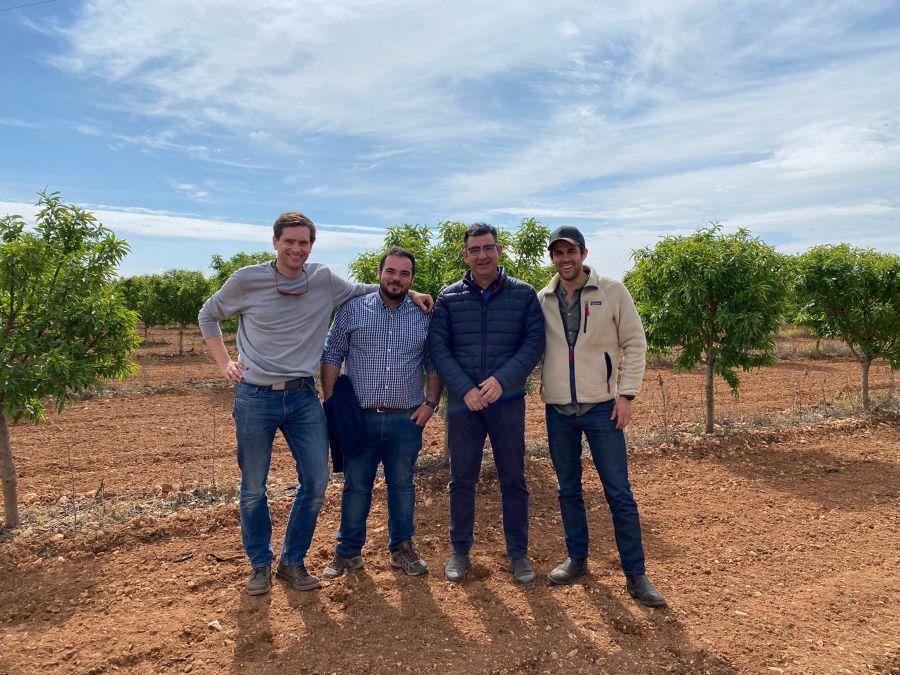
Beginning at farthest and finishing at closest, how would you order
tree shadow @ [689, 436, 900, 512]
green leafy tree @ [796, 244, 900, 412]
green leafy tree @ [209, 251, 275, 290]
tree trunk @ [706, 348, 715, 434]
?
green leafy tree @ [209, 251, 275, 290], green leafy tree @ [796, 244, 900, 412], tree trunk @ [706, 348, 715, 434], tree shadow @ [689, 436, 900, 512]

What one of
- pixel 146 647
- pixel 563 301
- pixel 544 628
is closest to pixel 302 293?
pixel 563 301

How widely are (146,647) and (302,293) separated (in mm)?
2159

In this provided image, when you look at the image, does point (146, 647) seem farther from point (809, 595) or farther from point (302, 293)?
point (809, 595)

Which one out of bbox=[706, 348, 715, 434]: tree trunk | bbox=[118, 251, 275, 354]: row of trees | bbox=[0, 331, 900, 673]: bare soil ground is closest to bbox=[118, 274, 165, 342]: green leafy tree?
bbox=[118, 251, 275, 354]: row of trees

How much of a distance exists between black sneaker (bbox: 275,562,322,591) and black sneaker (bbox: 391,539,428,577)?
1.79 ft

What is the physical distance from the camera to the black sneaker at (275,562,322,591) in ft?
12.2

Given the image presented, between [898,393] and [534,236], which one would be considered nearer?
[534,236]

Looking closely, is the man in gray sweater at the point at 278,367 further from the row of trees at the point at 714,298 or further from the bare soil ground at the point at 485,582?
the row of trees at the point at 714,298

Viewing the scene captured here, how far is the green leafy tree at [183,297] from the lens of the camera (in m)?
24.8

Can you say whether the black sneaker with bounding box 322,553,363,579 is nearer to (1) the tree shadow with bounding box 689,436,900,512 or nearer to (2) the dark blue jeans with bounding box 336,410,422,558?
(2) the dark blue jeans with bounding box 336,410,422,558

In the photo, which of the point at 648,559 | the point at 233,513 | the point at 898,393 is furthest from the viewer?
the point at 898,393

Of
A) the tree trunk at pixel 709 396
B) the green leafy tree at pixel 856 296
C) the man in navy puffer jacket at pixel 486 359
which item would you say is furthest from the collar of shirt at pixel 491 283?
the green leafy tree at pixel 856 296

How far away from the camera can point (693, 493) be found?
6.08m

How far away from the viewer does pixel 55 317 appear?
488 centimetres
